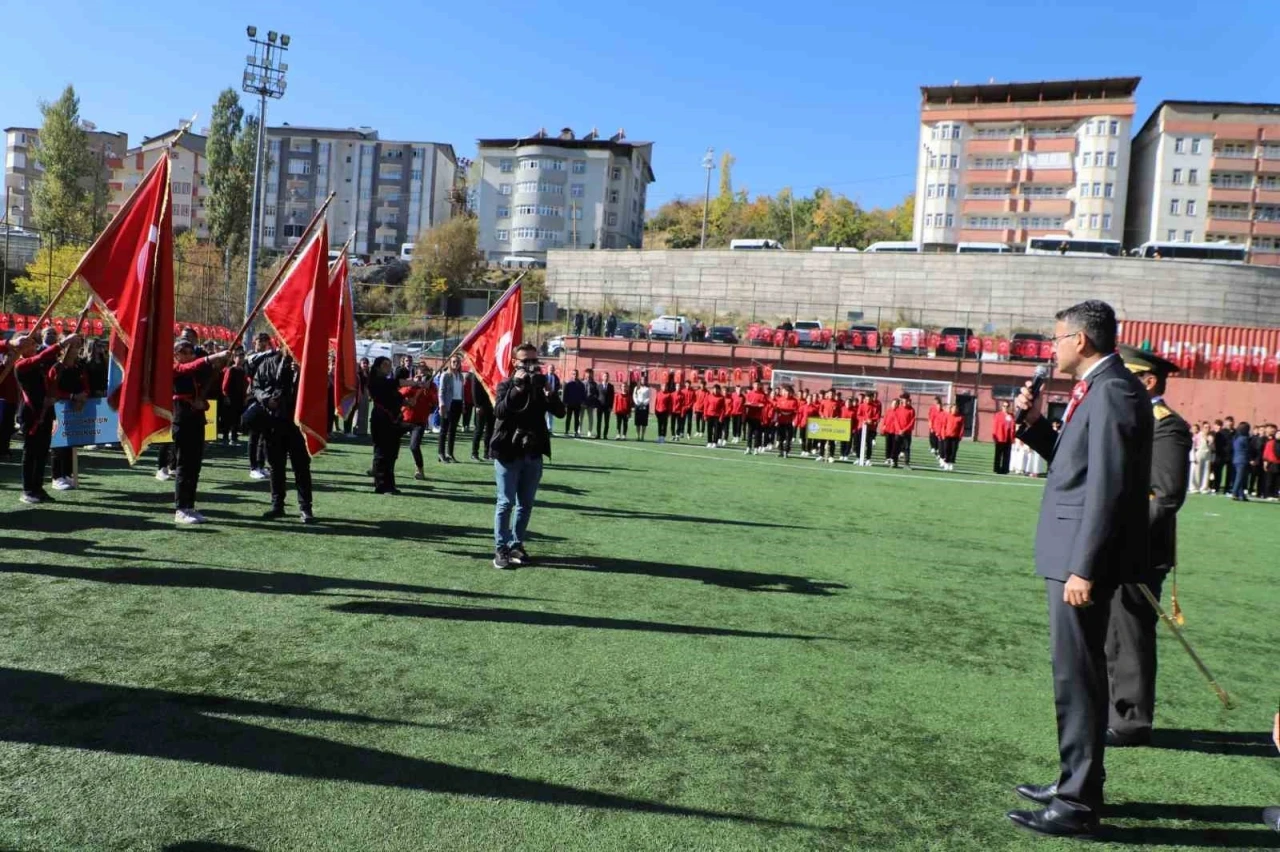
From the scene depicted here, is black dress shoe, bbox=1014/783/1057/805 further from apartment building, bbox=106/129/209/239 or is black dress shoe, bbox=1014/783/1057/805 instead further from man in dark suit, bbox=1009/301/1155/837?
apartment building, bbox=106/129/209/239

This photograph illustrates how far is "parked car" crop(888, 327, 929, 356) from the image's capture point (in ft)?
152

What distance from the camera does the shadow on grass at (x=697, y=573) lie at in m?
9.00

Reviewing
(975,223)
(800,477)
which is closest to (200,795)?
(800,477)

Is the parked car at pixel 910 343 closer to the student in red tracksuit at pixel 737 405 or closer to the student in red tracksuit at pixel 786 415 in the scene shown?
the student in red tracksuit at pixel 737 405

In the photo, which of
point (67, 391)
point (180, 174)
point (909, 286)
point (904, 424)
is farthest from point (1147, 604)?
point (180, 174)

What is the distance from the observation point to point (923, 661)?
6.83 m

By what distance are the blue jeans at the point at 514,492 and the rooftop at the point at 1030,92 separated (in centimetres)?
9070

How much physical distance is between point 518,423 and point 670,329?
142 feet

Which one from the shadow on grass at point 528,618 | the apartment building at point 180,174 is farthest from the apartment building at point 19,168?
the shadow on grass at point 528,618

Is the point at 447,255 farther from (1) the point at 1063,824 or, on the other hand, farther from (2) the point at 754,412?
(1) the point at 1063,824

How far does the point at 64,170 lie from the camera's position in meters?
70.4

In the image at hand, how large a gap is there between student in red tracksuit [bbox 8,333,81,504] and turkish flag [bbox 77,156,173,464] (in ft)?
6.89

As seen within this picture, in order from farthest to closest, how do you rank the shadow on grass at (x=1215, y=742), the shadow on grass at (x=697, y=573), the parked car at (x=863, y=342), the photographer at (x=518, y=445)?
the parked car at (x=863, y=342) < the shadow on grass at (x=697, y=573) < the photographer at (x=518, y=445) < the shadow on grass at (x=1215, y=742)

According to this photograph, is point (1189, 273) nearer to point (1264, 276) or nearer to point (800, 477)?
point (1264, 276)
